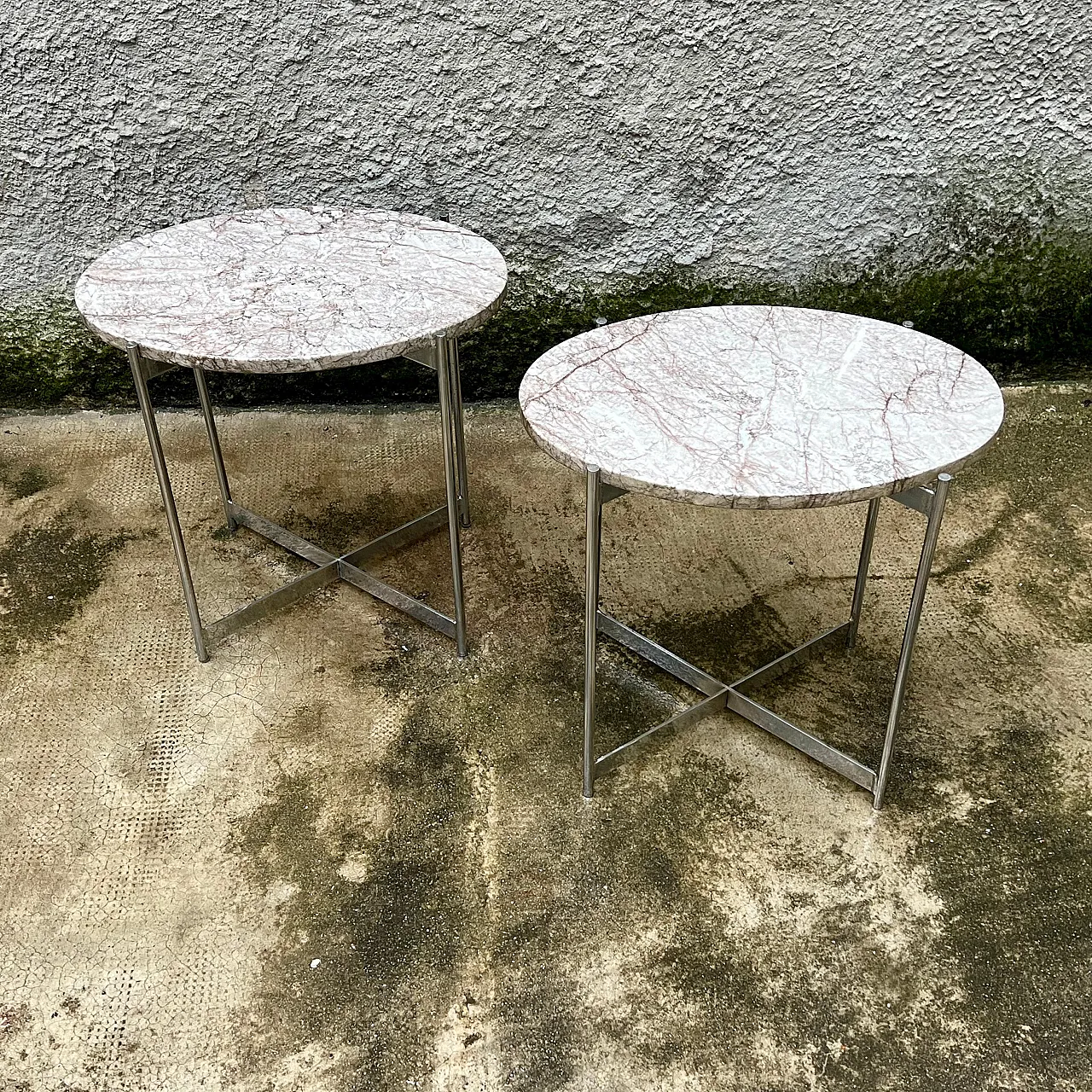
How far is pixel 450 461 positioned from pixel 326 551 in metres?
0.74

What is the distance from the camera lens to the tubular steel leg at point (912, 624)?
6.68ft

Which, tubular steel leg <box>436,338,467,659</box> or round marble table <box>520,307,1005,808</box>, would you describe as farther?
tubular steel leg <box>436,338,467,659</box>

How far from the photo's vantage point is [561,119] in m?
3.44

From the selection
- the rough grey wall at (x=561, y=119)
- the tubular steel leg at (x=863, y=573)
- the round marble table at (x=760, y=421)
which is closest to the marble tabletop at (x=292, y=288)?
the round marble table at (x=760, y=421)

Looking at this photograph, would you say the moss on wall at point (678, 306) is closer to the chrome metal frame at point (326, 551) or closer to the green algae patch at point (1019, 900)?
the chrome metal frame at point (326, 551)

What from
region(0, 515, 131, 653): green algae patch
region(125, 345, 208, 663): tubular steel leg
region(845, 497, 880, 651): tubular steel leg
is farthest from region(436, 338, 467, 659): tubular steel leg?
region(0, 515, 131, 653): green algae patch

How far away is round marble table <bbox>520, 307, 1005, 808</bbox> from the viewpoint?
2000 millimetres

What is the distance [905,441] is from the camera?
2.09 meters

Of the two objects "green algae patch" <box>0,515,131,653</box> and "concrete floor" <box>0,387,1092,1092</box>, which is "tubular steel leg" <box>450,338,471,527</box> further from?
"green algae patch" <box>0,515,131,653</box>

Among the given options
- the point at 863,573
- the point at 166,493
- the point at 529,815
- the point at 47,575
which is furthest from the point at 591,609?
the point at 47,575

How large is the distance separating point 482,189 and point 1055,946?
8.70 feet

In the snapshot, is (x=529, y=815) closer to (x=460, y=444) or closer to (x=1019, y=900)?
(x=1019, y=900)

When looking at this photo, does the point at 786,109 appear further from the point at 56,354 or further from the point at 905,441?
the point at 56,354

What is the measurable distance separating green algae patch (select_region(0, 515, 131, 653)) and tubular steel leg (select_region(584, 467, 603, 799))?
151 cm
